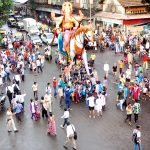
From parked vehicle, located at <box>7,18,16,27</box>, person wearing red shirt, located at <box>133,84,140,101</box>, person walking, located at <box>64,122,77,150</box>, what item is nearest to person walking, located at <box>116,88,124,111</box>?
person wearing red shirt, located at <box>133,84,140,101</box>

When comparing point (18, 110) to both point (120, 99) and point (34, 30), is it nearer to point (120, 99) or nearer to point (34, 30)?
point (120, 99)

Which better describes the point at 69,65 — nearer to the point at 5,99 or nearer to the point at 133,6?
the point at 5,99

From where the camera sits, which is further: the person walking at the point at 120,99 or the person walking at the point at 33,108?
the person walking at the point at 120,99

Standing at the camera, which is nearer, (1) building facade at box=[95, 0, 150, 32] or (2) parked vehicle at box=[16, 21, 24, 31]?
(1) building facade at box=[95, 0, 150, 32]

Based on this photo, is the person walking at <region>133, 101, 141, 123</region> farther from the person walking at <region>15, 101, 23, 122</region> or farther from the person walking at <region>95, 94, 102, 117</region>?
the person walking at <region>15, 101, 23, 122</region>

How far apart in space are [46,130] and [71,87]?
4.84m

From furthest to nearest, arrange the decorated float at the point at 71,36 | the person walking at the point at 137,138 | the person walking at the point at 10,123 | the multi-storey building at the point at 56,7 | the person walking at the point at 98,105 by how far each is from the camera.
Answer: the multi-storey building at the point at 56,7, the decorated float at the point at 71,36, the person walking at the point at 98,105, the person walking at the point at 10,123, the person walking at the point at 137,138

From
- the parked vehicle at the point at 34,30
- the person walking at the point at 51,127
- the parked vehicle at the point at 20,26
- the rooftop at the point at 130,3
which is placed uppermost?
the rooftop at the point at 130,3

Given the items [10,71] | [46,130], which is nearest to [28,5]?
[10,71]

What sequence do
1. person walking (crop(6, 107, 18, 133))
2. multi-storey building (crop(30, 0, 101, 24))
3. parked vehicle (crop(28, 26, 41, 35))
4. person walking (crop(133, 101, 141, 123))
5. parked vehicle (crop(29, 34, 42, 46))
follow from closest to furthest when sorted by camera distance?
person walking (crop(6, 107, 18, 133)), person walking (crop(133, 101, 141, 123)), parked vehicle (crop(29, 34, 42, 46)), parked vehicle (crop(28, 26, 41, 35)), multi-storey building (crop(30, 0, 101, 24))

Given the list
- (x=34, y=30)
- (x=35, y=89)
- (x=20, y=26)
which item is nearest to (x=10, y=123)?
(x=35, y=89)

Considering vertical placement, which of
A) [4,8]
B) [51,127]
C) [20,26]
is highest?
[4,8]

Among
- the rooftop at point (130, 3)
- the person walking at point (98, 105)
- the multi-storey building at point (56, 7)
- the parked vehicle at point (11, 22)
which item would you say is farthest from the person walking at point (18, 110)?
the parked vehicle at point (11, 22)

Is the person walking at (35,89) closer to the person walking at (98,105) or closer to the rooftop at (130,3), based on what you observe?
the person walking at (98,105)
